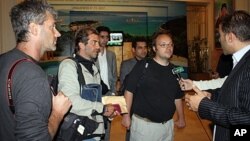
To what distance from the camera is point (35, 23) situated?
1676mm

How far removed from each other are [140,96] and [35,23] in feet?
6.15

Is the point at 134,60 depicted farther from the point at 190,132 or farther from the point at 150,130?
the point at 190,132

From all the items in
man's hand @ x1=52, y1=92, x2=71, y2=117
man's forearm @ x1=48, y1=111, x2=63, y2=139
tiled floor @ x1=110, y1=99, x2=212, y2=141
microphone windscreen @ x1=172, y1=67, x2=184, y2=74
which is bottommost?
tiled floor @ x1=110, y1=99, x2=212, y2=141

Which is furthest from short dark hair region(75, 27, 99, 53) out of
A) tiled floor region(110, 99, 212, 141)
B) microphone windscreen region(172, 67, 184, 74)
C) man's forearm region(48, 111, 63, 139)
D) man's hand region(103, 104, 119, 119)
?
tiled floor region(110, 99, 212, 141)

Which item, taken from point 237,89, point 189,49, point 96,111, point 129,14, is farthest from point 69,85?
point 189,49

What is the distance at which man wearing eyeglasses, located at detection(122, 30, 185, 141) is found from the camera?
3258 mm

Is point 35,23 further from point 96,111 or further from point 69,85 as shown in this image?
point 96,111

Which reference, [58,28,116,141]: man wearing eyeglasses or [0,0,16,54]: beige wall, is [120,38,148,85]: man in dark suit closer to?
[58,28,116,141]: man wearing eyeglasses

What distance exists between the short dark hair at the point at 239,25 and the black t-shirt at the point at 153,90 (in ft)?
4.07

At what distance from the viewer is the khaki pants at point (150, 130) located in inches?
128

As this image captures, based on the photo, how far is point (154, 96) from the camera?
10.8ft

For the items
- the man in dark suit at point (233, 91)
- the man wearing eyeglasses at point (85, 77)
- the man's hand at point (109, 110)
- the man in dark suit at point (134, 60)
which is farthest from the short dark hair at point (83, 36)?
the man in dark suit at point (134, 60)

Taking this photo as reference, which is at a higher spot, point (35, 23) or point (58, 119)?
point (35, 23)

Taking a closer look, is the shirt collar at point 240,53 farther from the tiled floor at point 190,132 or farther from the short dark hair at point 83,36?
the tiled floor at point 190,132
